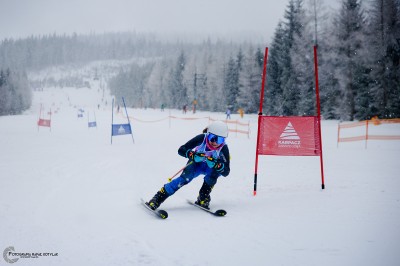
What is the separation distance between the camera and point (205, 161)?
5570 mm

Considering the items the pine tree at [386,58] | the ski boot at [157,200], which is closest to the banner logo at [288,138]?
the ski boot at [157,200]

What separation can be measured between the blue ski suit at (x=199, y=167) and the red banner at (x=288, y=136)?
4.52ft

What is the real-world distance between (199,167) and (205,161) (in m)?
0.17

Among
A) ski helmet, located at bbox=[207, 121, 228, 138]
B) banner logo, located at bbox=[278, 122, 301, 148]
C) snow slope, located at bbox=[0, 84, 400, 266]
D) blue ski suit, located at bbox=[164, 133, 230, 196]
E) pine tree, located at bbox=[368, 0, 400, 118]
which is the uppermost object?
pine tree, located at bbox=[368, 0, 400, 118]

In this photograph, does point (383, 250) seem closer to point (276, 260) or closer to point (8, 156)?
point (276, 260)

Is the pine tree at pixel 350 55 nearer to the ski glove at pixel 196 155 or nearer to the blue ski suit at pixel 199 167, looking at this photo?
the blue ski suit at pixel 199 167

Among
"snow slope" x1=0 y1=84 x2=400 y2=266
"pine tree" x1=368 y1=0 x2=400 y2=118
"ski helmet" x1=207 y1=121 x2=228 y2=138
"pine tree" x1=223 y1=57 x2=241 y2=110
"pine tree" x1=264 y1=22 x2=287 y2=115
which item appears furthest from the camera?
"pine tree" x1=223 y1=57 x2=241 y2=110

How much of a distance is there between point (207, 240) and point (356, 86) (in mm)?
32402

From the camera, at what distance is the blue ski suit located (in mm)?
5488

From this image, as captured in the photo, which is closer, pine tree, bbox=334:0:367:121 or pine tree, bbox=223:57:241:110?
A: pine tree, bbox=334:0:367:121

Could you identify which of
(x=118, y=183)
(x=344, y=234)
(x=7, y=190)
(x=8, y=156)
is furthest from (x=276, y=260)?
A: (x=8, y=156)

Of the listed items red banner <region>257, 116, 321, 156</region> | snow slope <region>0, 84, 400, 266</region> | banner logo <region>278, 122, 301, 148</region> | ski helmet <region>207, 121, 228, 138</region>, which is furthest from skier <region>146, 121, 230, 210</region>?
banner logo <region>278, 122, 301, 148</region>

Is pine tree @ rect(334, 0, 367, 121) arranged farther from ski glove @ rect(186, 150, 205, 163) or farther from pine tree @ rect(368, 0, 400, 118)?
ski glove @ rect(186, 150, 205, 163)

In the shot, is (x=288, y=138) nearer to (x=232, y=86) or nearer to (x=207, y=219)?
(x=207, y=219)
